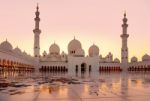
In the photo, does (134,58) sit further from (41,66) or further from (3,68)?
(3,68)

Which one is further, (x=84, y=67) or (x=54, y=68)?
(x=54, y=68)

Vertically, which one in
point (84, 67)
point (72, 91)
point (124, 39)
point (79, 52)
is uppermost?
point (124, 39)

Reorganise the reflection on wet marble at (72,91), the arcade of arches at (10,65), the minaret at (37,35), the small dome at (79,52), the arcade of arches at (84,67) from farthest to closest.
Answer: the small dome at (79,52)
the arcade of arches at (84,67)
the minaret at (37,35)
the arcade of arches at (10,65)
the reflection on wet marble at (72,91)

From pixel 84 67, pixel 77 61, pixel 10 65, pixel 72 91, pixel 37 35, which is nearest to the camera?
pixel 72 91

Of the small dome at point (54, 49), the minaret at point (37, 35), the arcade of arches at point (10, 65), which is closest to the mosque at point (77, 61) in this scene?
the minaret at point (37, 35)

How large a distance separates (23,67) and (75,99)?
26.3 m

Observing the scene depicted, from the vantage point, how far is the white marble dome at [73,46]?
43156 millimetres

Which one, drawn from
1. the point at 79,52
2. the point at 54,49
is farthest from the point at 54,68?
the point at 54,49

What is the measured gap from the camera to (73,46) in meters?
43.2

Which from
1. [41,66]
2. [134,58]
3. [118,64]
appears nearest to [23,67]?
[41,66]

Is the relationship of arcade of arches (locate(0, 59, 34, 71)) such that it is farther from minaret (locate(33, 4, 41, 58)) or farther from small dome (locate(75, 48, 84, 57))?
small dome (locate(75, 48, 84, 57))

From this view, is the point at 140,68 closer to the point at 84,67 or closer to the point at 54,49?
the point at 84,67

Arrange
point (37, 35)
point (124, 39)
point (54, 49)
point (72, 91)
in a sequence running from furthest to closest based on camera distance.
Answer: point (54, 49), point (124, 39), point (37, 35), point (72, 91)

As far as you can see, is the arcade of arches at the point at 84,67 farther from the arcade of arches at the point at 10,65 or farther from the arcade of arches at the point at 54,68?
the arcade of arches at the point at 10,65
